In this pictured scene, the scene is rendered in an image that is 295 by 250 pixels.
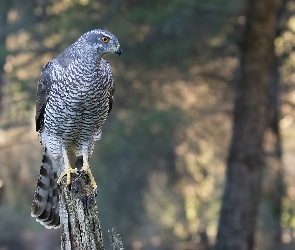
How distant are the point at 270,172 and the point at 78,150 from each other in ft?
33.5

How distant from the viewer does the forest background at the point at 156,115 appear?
33.9 ft

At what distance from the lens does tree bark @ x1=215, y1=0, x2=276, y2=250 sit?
859 cm

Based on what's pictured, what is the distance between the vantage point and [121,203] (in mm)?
14266

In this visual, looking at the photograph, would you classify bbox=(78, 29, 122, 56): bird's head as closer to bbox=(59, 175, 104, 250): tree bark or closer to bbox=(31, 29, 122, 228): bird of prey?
bbox=(31, 29, 122, 228): bird of prey

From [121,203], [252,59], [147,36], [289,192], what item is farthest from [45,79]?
[289,192]

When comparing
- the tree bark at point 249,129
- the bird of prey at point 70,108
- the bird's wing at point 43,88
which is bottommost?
the bird of prey at point 70,108

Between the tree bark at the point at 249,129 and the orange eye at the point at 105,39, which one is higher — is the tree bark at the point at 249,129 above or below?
above

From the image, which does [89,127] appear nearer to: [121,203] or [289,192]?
[121,203]

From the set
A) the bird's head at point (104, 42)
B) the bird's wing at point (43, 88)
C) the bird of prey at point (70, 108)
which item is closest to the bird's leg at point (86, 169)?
the bird of prey at point (70, 108)

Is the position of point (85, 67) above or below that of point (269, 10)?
below

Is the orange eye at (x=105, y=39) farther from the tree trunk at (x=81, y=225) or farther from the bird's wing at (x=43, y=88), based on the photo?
the tree trunk at (x=81, y=225)

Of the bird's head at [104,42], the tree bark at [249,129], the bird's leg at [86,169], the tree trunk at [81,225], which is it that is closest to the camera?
the tree trunk at [81,225]

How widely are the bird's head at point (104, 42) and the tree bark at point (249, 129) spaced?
16.1ft

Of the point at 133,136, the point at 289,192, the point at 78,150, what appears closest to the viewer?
the point at 78,150
